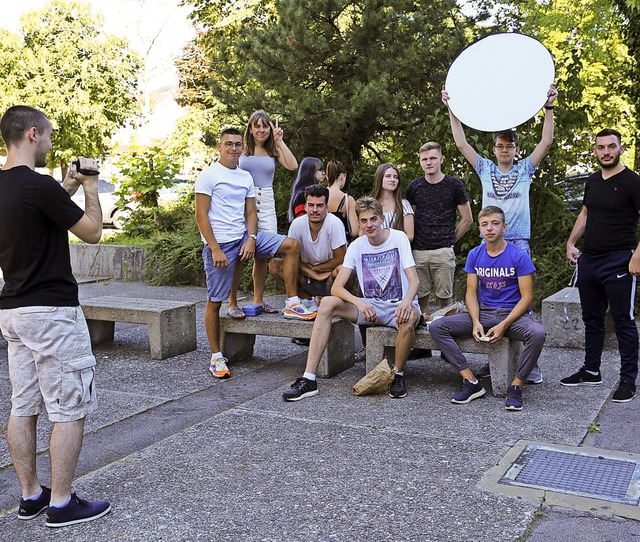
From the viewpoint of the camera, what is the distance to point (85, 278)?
41.7 feet

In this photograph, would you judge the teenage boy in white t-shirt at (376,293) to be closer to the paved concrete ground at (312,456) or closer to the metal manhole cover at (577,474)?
the paved concrete ground at (312,456)

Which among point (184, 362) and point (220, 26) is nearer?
point (184, 362)

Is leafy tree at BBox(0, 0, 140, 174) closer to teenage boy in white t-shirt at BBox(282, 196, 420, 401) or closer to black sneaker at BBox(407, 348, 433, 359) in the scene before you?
black sneaker at BBox(407, 348, 433, 359)

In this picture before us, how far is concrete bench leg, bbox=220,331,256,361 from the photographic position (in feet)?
21.5

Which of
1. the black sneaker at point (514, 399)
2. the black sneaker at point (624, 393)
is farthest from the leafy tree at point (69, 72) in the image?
the black sneaker at point (624, 393)

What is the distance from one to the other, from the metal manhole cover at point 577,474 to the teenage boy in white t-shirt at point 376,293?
1488mm

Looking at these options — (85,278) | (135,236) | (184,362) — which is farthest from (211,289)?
(135,236)

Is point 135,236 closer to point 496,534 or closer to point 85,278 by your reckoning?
point 85,278

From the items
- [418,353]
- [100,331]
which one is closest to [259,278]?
[418,353]

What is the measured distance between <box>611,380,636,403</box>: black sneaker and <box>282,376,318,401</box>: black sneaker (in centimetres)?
215

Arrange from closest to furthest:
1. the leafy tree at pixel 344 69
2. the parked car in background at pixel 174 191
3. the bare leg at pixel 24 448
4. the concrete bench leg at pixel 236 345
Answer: the bare leg at pixel 24 448 < the concrete bench leg at pixel 236 345 < the leafy tree at pixel 344 69 < the parked car in background at pixel 174 191

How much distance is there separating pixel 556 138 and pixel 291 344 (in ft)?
14.8

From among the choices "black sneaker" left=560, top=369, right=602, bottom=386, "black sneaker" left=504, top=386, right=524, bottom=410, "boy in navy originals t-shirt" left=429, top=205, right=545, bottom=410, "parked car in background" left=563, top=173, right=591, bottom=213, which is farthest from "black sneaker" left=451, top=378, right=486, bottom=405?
"parked car in background" left=563, top=173, right=591, bottom=213

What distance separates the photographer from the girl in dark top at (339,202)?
7.11 meters
